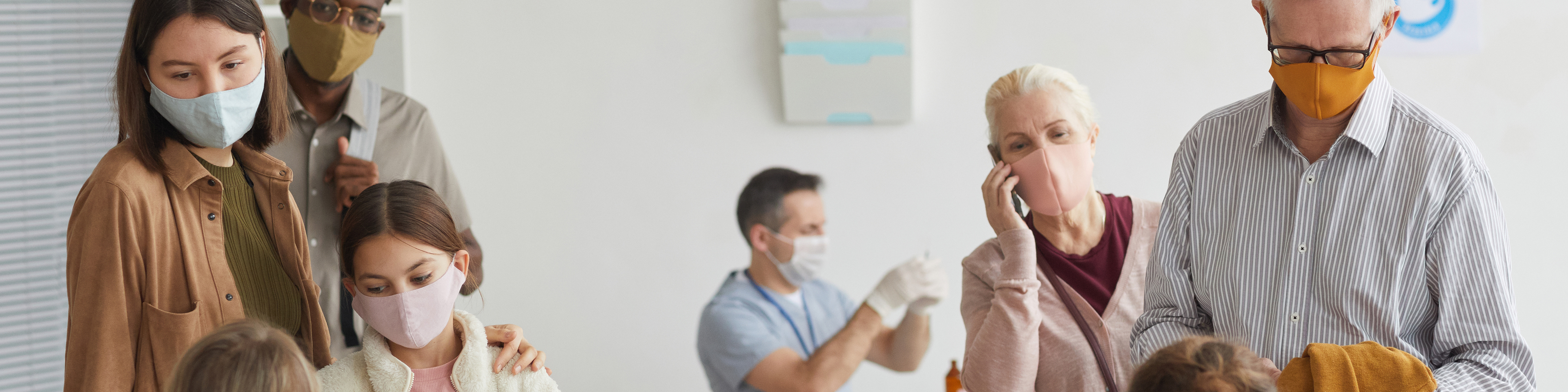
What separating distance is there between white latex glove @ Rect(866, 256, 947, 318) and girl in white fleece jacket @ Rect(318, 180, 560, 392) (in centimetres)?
91

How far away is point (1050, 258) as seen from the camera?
1.88 m

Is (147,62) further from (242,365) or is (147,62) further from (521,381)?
(521,381)

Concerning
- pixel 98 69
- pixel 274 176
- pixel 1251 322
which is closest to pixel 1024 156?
pixel 1251 322

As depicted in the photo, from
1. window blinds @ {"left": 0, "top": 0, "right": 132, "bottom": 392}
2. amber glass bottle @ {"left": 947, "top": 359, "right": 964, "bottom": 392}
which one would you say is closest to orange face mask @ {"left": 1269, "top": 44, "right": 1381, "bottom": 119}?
amber glass bottle @ {"left": 947, "top": 359, "right": 964, "bottom": 392}

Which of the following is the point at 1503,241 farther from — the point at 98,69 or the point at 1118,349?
the point at 98,69

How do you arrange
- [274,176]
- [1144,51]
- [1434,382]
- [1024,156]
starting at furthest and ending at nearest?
[1144,51], [1024,156], [274,176], [1434,382]

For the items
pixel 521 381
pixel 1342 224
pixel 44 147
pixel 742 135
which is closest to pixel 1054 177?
pixel 1342 224

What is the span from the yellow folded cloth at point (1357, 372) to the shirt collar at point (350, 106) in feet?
6.88

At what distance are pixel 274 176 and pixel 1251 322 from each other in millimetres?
1547

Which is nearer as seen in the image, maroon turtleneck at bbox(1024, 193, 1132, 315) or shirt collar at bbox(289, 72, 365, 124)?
maroon turtleneck at bbox(1024, 193, 1132, 315)

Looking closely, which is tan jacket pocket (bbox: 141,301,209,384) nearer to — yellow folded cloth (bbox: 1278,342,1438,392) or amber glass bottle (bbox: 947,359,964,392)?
yellow folded cloth (bbox: 1278,342,1438,392)

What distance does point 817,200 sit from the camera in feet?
8.38

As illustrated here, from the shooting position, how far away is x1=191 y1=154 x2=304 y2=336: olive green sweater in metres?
1.54

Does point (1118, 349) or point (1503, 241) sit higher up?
point (1503, 241)
